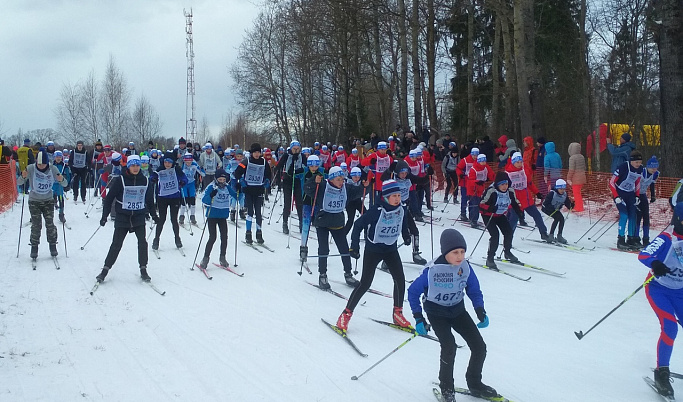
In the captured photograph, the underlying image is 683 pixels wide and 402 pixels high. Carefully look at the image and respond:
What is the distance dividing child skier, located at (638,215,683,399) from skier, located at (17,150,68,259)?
10.0 meters

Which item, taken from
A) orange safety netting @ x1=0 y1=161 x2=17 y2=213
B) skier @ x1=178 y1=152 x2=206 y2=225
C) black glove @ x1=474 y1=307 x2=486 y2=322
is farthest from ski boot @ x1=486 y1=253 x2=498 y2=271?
orange safety netting @ x1=0 y1=161 x2=17 y2=213

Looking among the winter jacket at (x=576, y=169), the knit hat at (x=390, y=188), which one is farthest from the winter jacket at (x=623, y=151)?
the knit hat at (x=390, y=188)

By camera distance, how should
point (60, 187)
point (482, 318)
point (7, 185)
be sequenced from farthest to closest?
point (7, 185) < point (60, 187) < point (482, 318)

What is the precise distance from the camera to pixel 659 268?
526 cm

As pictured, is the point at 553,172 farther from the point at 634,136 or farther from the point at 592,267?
the point at 634,136

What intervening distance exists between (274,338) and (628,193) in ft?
28.0

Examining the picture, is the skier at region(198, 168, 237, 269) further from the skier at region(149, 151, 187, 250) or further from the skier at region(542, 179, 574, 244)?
the skier at region(542, 179, 574, 244)

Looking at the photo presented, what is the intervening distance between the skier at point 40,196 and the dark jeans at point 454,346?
335 inches

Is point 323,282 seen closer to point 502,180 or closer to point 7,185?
point 502,180

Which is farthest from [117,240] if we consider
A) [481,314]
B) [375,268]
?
[481,314]

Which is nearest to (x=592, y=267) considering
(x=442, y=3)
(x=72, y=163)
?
(x=442, y=3)

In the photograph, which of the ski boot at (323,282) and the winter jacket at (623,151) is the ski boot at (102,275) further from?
the winter jacket at (623,151)

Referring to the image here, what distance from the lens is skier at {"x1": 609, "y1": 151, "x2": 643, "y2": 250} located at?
11555 mm

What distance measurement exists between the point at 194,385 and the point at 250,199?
24.1 ft
